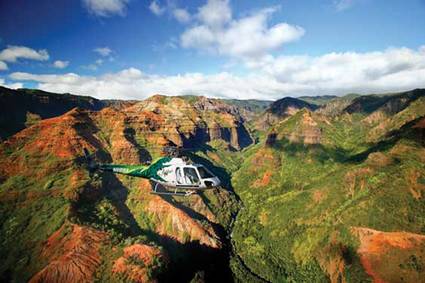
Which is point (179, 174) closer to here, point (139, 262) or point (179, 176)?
point (179, 176)

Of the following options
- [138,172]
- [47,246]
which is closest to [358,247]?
[138,172]

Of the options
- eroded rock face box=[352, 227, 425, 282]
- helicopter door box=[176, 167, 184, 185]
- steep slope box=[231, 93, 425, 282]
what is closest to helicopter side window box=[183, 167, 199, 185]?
helicopter door box=[176, 167, 184, 185]

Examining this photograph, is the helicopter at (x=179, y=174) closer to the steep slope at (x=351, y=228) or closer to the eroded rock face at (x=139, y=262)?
the eroded rock face at (x=139, y=262)

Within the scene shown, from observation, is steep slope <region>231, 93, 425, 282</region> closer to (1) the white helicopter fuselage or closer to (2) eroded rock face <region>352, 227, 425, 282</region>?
(2) eroded rock face <region>352, 227, 425, 282</region>

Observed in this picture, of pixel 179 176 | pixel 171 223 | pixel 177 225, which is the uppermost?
pixel 179 176

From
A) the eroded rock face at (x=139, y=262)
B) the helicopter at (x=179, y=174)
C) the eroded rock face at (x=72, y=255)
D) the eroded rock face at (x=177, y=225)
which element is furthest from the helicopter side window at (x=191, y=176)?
the eroded rock face at (x=177, y=225)

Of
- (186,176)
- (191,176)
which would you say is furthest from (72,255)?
(191,176)
